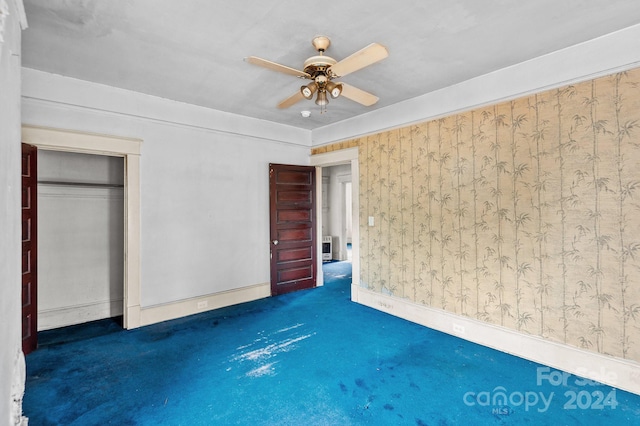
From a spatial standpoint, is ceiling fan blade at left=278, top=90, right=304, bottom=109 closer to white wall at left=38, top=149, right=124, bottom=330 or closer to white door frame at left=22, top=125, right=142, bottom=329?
white door frame at left=22, top=125, right=142, bottom=329

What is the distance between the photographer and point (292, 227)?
520 cm

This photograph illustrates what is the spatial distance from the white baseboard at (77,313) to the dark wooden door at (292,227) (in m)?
2.22

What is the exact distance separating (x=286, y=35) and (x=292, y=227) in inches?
128

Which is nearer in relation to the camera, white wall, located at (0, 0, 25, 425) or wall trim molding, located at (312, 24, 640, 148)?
white wall, located at (0, 0, 25, 425)

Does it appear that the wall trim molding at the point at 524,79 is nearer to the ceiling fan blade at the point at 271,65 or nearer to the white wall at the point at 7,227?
the ceiling fan blade at the point at 271,65

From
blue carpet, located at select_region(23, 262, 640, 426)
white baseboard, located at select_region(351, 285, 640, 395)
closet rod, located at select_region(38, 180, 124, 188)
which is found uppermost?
closet rod, located at select_region(38, 180, 124, 188)

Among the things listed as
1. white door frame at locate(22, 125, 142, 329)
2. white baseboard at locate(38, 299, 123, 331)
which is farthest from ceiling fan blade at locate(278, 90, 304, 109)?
white baseboard at locate(38, 299, 123, 331)

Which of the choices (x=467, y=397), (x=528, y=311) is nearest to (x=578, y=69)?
(x=528, y=311)

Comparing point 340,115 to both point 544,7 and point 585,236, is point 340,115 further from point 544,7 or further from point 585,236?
point 585,236

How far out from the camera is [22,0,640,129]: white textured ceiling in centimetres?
211

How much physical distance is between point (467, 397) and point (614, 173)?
2176 mm

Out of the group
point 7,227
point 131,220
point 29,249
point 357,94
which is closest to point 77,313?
point 29,249

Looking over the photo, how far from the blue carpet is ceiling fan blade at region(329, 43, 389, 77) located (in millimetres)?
2489

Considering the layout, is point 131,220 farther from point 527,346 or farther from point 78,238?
point 527,346
